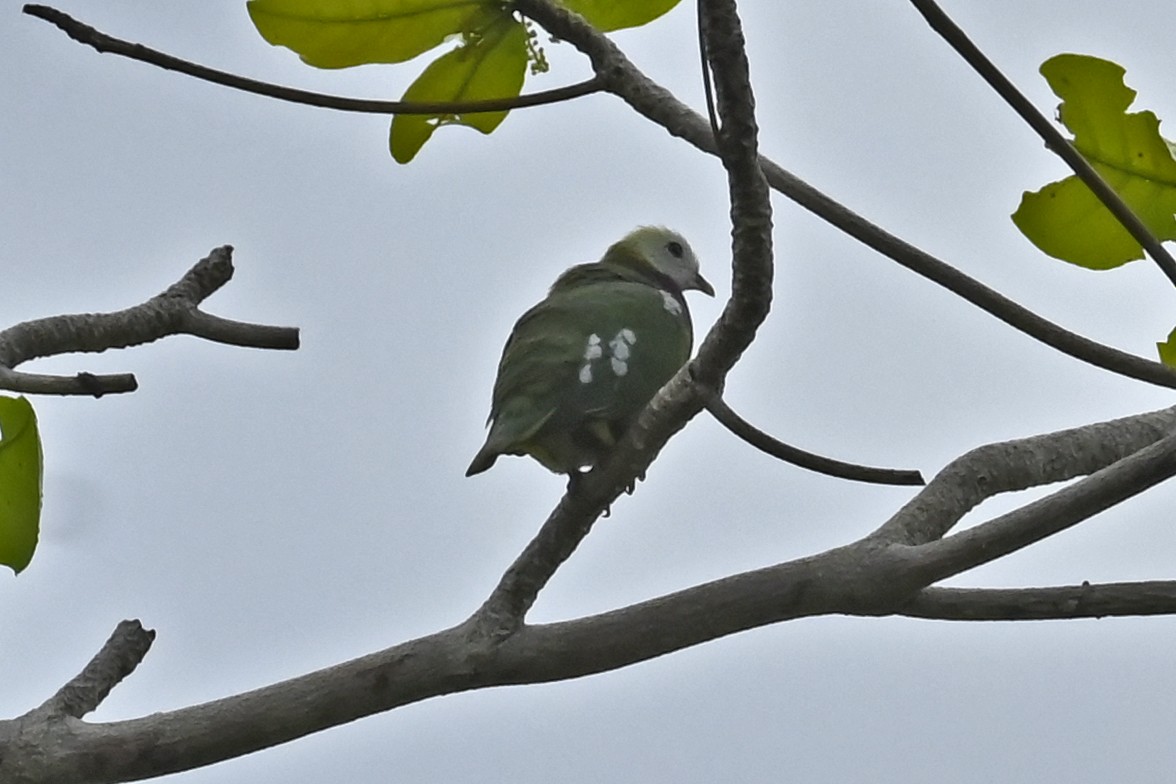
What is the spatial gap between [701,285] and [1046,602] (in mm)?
2615

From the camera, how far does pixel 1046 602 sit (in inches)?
59.6

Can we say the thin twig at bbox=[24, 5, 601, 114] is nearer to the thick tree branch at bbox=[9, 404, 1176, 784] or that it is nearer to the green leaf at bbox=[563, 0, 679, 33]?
the green leaf at bbox=[563, 0, 679, 33]

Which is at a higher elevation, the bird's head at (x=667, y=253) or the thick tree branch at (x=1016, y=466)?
the bird's head at (x=667, y=253)

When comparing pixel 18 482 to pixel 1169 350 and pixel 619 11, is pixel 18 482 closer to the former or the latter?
pixel 619 11

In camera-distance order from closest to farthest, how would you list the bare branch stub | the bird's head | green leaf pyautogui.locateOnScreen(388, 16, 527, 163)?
green leaf pyautogui.locateOnScreen(388, 16, 527, 163) → the bare branch stub → the bird's head

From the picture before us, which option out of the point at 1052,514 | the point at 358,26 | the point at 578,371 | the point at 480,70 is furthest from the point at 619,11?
the point at 578,371

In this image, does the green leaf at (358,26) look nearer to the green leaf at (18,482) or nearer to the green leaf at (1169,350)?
the green leaf at (18,482)

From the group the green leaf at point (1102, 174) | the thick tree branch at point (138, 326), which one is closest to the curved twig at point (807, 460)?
the green leaf at point (1102, 174)

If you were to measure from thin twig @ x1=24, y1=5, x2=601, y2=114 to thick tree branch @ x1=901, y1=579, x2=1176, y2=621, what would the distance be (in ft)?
2.12

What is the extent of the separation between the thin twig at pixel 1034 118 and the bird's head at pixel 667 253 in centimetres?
249

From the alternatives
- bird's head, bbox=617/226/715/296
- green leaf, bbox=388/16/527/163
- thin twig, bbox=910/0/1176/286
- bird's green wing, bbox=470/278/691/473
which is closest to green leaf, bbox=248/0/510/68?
green leaf, bbox=388/16/527/163

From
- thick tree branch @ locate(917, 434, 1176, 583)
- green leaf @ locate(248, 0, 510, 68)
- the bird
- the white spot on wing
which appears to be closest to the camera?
thick tree branch @ locate(917, 434, 1176, 583)

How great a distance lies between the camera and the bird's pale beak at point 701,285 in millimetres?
4055

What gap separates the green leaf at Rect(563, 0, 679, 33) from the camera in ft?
5.03
